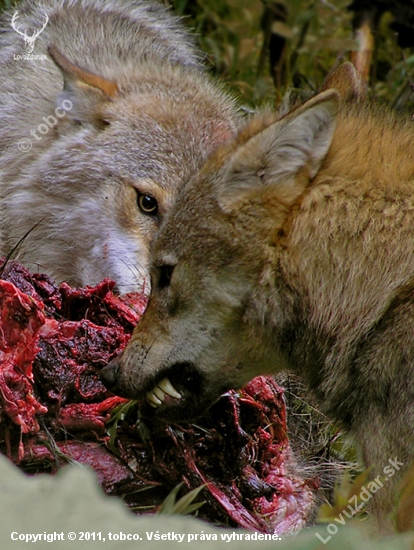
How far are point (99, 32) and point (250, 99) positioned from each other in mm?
1457

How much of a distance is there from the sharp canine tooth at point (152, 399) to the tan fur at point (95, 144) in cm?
107

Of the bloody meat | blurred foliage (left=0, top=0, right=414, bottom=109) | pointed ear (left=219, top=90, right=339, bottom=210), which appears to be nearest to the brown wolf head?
pointed ear (left=219, top=90, right=339, bottom=210)

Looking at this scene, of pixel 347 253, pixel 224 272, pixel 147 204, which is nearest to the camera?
pixel 347 253

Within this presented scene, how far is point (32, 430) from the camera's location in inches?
132

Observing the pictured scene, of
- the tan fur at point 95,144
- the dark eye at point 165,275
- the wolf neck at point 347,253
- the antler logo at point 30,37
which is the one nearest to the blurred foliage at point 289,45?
the tan fur at point 95,144

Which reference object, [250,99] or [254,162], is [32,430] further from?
[250,99]

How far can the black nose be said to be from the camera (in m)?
3.52

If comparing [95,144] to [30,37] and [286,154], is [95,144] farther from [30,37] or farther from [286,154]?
[286,154]

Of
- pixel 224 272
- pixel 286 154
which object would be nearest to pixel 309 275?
pixel 224 272

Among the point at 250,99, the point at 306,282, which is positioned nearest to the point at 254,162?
the point at 306,282

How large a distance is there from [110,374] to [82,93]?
228 cm

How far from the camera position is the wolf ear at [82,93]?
5.13m

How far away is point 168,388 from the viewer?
138 inches

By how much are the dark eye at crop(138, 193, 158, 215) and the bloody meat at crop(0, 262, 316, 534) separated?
44.5 inches
